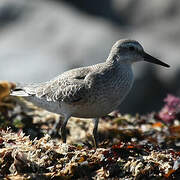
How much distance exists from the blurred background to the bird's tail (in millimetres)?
4387

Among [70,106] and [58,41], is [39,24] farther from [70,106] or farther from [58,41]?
[70,106]

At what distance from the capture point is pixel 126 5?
13492 millimetres

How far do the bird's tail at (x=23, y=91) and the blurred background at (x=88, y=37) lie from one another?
14.4 feet

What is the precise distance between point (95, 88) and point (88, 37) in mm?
6767

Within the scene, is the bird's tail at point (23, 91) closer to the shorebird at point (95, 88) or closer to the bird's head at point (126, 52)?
the shorebird at point (95, 88)

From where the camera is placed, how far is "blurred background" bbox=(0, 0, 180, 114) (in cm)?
1174

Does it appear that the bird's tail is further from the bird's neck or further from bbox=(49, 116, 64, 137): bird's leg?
the bird's neck

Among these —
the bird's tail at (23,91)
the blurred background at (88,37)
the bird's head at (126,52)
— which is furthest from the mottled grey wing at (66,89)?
the blurred background at (88,37)

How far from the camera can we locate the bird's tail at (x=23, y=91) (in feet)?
21.9

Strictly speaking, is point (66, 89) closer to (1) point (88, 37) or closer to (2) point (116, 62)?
(2) point (116, 62)

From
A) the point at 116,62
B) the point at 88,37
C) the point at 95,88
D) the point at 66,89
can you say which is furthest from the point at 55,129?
the point at 88,37

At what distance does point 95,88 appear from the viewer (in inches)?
225

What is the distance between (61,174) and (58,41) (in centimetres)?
825

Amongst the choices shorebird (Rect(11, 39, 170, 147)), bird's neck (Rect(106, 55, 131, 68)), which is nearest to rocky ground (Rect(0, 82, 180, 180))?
shorebird (Rect(11, 39, 170, 147))
